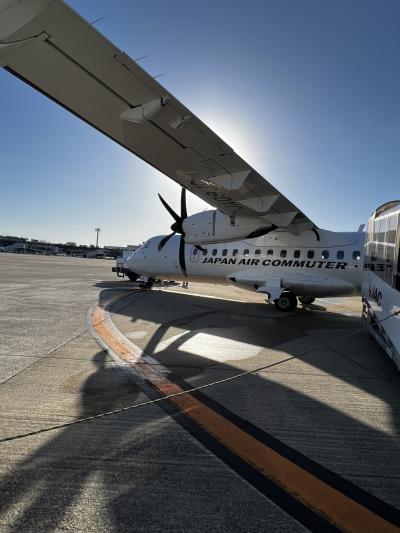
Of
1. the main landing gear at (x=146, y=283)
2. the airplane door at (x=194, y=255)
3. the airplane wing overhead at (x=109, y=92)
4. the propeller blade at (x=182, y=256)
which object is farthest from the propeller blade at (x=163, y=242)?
the airplane wing overhead at (x=109, y=92)

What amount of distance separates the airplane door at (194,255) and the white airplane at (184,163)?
0.05 m

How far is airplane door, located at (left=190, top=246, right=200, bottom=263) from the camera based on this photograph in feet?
52.9

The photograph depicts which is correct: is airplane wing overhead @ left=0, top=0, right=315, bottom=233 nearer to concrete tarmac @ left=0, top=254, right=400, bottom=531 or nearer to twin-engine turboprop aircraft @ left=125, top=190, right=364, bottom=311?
concrete tarmac @ left=0, top=254, right=400, bottom=531

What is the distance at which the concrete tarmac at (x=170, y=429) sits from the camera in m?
2.33

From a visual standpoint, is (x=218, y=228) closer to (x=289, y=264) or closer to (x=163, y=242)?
(x=289, y=264)

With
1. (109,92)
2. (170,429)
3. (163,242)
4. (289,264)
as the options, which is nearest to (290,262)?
(289,264)

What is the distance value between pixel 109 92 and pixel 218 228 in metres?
6.73

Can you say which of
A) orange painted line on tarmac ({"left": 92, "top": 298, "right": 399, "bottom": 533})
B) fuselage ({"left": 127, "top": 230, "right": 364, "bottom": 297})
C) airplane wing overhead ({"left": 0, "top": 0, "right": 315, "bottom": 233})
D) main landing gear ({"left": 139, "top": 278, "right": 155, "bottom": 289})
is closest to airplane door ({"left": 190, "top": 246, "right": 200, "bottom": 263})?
fuselage ({"left": 127, "top": 230, "right": 364, "bottom": 297})

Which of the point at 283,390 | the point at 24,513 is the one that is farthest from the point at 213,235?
the point at 24,513

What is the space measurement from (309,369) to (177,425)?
302 cm

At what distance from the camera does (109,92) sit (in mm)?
5441

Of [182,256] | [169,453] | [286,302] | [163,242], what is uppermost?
[163,242]

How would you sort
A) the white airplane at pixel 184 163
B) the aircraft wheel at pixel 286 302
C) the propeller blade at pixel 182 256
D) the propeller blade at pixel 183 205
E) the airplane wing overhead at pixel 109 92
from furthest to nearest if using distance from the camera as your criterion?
the propeller blade at pixel 182 256, the aircraft wheel at pixel 286 302, the propeller blade at pixel 183 205, the white airplane at pixel 184 163, the airplane wing overhead at pixel 109 92

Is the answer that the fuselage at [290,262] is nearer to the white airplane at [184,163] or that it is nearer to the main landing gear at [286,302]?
the white airplane at [184,163]
